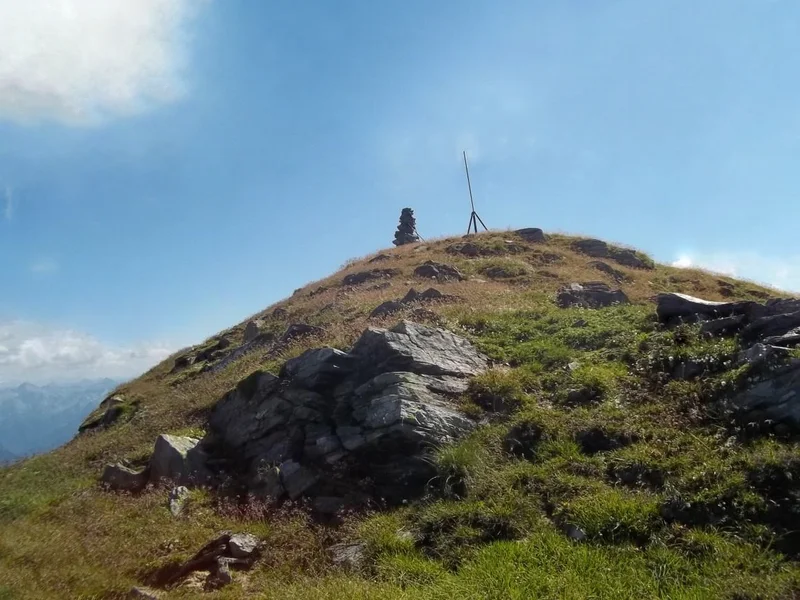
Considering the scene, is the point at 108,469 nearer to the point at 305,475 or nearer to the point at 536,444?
the point at 305,475

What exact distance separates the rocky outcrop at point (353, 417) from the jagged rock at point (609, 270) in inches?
618

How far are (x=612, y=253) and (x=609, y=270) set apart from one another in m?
4.86

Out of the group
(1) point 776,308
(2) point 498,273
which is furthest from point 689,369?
(2) point 498,273

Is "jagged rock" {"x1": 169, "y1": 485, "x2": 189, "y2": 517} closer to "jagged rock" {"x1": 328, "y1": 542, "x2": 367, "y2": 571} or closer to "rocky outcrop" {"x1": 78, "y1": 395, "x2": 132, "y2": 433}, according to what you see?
"jagged rock" {"x1": 328, "y1": 542, "x2": 367, "y2": 571}

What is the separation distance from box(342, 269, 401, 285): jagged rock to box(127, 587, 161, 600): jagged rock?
20.3 meters

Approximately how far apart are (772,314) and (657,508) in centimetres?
585

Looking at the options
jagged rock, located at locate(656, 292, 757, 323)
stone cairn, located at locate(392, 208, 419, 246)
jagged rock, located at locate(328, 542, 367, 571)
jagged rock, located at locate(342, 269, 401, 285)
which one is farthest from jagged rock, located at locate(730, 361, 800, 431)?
stone cairn, located at locate(392, 208, 419, 246)

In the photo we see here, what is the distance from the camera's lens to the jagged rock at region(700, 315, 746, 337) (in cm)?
1059

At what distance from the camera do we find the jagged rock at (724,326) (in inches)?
417

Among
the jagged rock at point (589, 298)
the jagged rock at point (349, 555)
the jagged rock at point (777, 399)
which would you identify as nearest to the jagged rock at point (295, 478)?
the jagged rock at point (349, 555)

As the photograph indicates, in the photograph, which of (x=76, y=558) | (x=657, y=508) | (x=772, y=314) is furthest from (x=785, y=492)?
(x=76, y=558)

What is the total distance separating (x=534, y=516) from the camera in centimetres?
695

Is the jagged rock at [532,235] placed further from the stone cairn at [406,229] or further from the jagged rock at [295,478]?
the jagged rock at [295,478]

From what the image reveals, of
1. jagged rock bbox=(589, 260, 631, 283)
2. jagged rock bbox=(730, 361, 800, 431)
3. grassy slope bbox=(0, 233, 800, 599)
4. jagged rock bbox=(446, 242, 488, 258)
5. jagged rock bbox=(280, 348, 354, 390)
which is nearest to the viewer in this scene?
grassy slope bbox=(0, 233, 800, 599)
